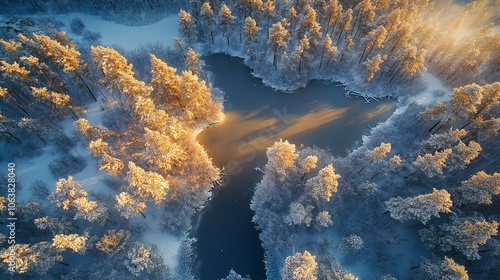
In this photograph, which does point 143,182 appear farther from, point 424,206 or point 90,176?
point 424,206

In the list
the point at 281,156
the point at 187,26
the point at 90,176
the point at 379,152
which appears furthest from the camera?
the point at 187,26

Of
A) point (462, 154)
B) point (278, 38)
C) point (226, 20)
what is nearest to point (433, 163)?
point (462, 154)

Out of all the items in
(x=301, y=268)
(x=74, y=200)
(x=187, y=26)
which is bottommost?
(x=301, y=268)

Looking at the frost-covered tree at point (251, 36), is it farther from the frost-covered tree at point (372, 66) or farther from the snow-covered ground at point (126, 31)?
the frost-covered tree at point (372, 66)

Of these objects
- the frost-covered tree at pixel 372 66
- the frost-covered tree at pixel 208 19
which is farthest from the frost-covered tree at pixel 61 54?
the frost-covered tree at pixel 372 66

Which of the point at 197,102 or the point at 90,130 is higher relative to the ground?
the point at 90,130

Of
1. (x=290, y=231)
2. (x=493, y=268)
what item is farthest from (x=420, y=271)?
(x=290, y=231)

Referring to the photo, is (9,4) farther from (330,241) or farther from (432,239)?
(432,239)
